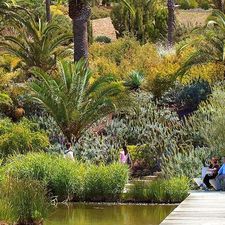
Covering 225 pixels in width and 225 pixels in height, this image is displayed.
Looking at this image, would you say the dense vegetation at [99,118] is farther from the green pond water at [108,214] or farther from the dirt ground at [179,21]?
the dirt ground at [179,21]

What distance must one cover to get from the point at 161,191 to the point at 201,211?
532 centimetres

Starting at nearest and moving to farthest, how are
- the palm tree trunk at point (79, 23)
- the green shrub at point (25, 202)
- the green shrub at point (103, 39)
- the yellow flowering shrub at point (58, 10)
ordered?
the green shrub at point (25, 202)
the palm tree trunk at point (79, 23)
the green shrub at point (103, 39)
the yellow flowering shrub at point (58, 10)

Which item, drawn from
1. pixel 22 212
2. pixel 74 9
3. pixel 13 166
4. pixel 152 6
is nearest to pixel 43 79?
pixel 74 9

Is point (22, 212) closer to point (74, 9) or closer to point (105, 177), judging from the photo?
point (105, 177)

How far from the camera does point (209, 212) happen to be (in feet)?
53.3

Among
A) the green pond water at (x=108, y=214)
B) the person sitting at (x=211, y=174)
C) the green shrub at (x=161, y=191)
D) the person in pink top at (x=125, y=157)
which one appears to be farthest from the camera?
the person in pink top at (x=125, y=157)

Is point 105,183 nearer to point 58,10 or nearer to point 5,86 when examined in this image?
point 5,86

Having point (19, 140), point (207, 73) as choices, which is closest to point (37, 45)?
point (207, 73)

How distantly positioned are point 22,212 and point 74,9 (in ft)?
53.3

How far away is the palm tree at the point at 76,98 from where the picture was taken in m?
28.9

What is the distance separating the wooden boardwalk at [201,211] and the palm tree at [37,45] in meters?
18.0

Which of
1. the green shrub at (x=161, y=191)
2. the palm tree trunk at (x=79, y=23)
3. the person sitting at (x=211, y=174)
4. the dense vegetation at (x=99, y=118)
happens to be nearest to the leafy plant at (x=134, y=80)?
the dense vegetation at (x=99, y=118)

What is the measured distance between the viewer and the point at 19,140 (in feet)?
88.8

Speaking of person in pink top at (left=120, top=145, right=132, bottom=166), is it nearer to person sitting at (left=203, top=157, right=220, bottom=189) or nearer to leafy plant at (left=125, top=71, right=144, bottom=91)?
person sitting at (left=203, top=157, right=220, bottom=189)
